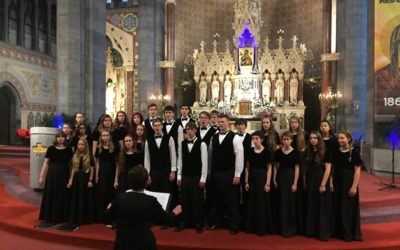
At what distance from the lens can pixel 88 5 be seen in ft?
41.4

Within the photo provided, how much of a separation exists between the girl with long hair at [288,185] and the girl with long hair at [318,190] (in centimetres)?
19

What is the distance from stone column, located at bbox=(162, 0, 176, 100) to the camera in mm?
22278

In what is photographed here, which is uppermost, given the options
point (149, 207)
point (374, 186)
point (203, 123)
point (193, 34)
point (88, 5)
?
point (193, 34)

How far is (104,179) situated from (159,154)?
1.04 metres

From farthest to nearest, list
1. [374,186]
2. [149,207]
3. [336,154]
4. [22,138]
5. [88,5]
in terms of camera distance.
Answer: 1. [22,138]
2. [88,5]
3. [374,186]
4. [336,154]
5. [149,207]

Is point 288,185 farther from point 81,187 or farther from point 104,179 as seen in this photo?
point 81,187

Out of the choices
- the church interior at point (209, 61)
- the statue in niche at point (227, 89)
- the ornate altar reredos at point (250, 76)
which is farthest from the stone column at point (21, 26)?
the statue in niche at point (227, 89)

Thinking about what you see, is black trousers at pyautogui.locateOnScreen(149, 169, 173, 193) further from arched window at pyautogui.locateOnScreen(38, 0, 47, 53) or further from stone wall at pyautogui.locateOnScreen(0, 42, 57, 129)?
A: arched window at pyautogui.locateOnScreen(38, 0, 47, 53)

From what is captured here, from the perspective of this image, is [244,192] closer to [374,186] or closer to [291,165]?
[291,165]

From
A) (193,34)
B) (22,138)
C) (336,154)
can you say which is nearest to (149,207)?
(336,154)

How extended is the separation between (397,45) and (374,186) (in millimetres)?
3841

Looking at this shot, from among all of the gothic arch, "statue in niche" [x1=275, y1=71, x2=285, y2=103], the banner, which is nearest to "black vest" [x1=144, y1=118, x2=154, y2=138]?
the banner

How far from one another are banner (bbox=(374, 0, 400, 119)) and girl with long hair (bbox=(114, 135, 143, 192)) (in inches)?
278

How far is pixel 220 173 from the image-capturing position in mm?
5984
